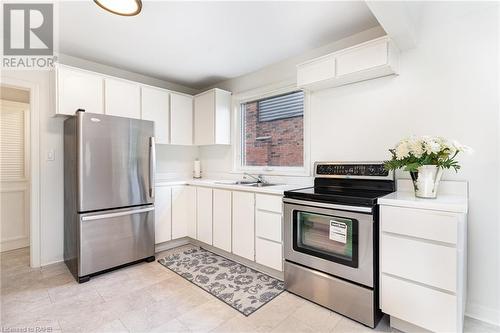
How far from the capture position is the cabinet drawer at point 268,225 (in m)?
2.47

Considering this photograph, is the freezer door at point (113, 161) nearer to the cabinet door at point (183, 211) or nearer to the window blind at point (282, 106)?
the cabinet door at point (183, 211)

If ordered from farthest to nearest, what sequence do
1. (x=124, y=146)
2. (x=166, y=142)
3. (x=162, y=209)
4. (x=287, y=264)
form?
(x=166, y=142) → (x=162, y=209) → (x=124, y=146) → (x=287, y=264)

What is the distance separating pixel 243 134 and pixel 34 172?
2.62m

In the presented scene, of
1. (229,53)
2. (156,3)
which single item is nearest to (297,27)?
(229,53)

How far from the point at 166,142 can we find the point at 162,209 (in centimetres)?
98

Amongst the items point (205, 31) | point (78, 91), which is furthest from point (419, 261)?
point (78, 91)

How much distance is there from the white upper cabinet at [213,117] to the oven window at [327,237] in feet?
6.19

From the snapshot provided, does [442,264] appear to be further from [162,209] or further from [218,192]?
[162,209]

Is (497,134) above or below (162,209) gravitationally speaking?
above

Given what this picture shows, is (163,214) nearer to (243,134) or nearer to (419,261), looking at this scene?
(243,134)

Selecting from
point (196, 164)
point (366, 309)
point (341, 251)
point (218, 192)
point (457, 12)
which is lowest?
point (366, 309)

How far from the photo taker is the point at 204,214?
332cm

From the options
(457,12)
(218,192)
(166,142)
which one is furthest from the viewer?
(166,142)

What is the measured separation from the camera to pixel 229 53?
293 centimetres
